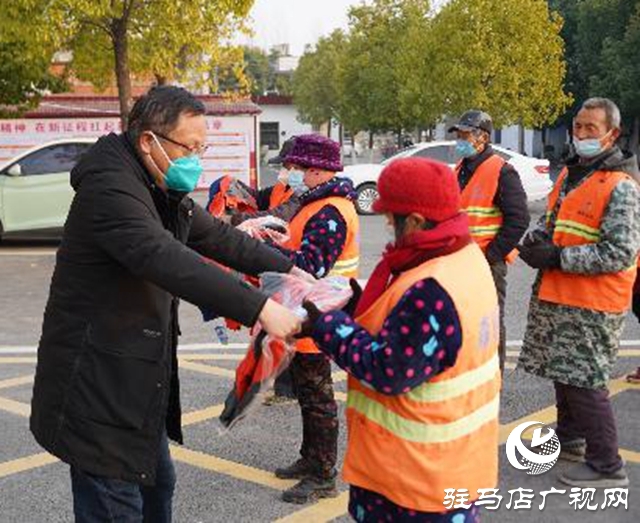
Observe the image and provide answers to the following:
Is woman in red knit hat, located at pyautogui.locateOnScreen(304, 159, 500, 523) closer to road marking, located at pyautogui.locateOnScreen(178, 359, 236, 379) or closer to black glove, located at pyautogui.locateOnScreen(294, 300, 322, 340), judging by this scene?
black glove, located at pyautogui.locateOnScreen(294, 300, 322, 340)

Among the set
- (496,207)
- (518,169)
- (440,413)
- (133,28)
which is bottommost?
(518,169)

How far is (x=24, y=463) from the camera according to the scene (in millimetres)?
5176

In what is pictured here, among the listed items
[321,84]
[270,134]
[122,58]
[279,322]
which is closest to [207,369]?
[279,322]

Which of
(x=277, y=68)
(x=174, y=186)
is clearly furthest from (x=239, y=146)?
(x=277, y=68)

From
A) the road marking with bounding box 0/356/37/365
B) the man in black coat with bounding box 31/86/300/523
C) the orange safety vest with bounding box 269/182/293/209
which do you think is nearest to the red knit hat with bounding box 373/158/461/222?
the man in black coat with bounding box 31/86/300/523

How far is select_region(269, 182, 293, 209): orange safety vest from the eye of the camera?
6.21 metres

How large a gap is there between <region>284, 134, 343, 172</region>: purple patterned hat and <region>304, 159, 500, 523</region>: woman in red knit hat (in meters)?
1.78

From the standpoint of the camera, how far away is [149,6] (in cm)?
1509

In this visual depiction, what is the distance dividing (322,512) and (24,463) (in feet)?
5.96

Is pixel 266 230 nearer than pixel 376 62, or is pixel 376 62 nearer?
pixel 266 230

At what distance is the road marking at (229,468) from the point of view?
489cm

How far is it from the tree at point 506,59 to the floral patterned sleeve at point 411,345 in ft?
84.2

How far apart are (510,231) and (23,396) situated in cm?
359

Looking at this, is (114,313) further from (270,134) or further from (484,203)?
(270,134)
